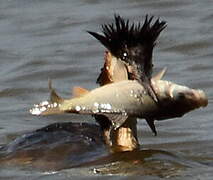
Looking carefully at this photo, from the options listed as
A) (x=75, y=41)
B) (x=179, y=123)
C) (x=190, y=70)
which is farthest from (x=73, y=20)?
(x=179, y=123)

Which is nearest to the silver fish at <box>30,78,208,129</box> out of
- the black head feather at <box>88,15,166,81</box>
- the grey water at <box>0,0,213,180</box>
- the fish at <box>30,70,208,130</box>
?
the fish at <box>30,70,208,130</box>

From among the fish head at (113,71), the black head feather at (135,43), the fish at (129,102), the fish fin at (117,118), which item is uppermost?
the black head feather at (135,43)

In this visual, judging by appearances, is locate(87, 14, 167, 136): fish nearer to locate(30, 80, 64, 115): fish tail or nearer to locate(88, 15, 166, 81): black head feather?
locate(88, 15, 166, 81): black head feather

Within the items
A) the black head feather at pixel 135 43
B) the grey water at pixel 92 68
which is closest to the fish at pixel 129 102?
the black head feather at pixel 135 43

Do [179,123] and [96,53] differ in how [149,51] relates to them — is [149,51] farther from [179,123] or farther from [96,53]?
[96,53]

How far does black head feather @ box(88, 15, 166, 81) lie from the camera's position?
6035 mm

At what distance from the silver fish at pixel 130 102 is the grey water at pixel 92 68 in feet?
1.07

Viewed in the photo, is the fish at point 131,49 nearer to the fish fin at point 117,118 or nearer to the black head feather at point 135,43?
the black head feather at point 135,43

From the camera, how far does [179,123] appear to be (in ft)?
26.9

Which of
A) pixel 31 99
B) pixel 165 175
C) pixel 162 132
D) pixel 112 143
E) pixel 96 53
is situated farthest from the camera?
pixel 96 53

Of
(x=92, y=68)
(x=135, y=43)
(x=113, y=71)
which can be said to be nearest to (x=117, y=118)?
(x=113, y=71)

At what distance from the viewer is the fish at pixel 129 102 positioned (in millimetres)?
5887

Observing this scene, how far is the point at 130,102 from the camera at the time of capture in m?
6.00

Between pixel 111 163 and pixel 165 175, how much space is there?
395 millimetres
